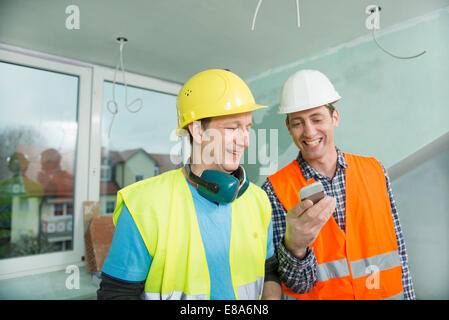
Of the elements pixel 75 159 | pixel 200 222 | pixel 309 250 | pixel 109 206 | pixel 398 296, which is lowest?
pixel 398 296

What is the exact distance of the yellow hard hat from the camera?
0.84m

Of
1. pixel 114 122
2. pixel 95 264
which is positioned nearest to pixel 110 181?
pixel 114 122

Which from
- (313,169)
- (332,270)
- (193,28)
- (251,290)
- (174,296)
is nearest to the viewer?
(174,296)

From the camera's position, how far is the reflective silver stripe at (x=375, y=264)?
1112 millimetres

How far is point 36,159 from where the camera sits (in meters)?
2.22

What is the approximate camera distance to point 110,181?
2.61 meters

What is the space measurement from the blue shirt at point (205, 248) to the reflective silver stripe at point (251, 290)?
3 cm

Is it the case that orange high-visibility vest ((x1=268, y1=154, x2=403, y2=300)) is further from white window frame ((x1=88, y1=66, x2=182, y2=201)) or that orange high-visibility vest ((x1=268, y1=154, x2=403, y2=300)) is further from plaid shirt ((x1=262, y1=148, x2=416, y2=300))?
white window frame ((x1=88, y1=66, x2=182, y2=201))

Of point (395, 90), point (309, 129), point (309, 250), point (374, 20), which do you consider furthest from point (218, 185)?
point (374, 20)

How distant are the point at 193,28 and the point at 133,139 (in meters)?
1.30

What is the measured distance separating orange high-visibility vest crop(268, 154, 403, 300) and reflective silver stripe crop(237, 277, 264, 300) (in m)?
0.25

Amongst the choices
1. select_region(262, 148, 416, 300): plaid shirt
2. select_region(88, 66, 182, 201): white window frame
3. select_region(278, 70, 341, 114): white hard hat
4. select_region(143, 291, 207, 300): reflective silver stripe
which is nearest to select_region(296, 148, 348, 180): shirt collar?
select_region(262, 148, 416, 300): plaid shirt

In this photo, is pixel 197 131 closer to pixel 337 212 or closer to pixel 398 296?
pixel 337 212
